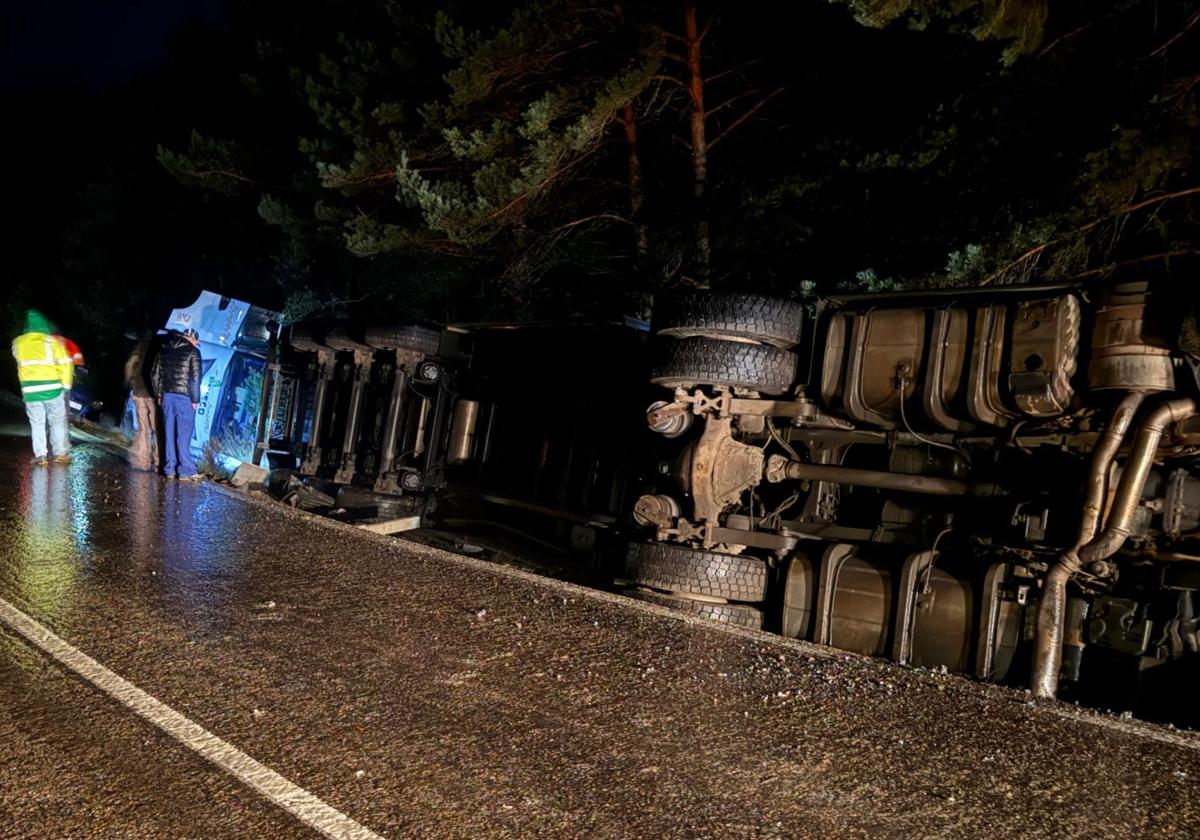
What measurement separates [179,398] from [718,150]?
7090 millimetres

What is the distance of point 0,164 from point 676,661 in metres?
37.2

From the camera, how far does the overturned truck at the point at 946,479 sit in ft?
12.1

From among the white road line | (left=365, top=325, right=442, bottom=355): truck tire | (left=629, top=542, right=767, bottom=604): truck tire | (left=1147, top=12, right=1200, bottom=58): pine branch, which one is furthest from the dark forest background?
the white road line

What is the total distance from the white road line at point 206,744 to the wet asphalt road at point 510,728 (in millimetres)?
34

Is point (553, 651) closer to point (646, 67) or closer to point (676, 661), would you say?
point (676, 661)

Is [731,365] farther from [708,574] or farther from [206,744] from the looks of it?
[206,744]

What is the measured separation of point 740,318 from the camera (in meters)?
4.62

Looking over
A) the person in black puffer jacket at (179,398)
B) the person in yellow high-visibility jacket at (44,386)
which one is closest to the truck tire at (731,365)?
the person in black puffer jacket at (179,398)

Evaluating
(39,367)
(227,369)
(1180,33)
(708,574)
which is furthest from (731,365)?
(227,369)

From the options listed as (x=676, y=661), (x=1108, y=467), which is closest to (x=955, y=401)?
(x=1108, y=467)

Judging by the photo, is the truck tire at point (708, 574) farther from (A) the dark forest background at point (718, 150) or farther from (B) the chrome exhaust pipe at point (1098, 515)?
(A) the dark forest background at point (718, 150)

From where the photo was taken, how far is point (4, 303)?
25625 mm

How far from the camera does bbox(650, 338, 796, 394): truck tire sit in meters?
4.70

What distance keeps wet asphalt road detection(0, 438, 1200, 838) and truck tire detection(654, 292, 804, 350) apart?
162 centimetres
